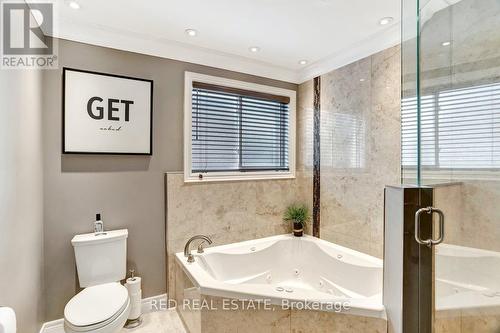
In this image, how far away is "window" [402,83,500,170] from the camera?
1.37 meters

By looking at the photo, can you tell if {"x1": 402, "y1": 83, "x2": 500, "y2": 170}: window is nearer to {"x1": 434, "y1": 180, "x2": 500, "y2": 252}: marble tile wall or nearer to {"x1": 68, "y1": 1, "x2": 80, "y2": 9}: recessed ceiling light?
{"x1": 434, "y1": 180, "x2": 500, "y2": 252}: marble tile wall

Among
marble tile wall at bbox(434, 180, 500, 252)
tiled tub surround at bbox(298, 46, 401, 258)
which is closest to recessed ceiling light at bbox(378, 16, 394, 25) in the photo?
tiled tub surround at bbox(298, 46, 401, 258)

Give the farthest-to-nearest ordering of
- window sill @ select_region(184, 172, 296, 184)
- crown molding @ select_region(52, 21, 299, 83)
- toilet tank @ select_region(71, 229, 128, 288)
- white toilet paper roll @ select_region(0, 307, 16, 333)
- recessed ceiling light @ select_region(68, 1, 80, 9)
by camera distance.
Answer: window sill @ select_region(184, 172, 296, 184)
crown molding @ select_region(52, 21, 299, 83)
toilet tank @ select_region(71, 229, 128, 288)
recessed ceiling light @ select_region(68, 1, 80, 9)
white toilet paper roll @ select_region(0, 307, 16, 333)

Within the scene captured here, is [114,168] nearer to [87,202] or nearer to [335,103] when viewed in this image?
[87,202]

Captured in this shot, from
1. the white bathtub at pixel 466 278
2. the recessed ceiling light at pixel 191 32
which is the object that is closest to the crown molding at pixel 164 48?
the recessed ceiling light at pixel 191 32

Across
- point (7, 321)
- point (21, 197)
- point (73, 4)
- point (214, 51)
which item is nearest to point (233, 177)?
point (214, 51)

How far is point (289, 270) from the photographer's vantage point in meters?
2.87

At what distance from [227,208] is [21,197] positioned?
66.3 inches

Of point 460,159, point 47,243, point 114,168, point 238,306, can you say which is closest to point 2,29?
point 114,168

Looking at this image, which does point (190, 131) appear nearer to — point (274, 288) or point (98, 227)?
point (98, 227)

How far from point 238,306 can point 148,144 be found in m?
1.56

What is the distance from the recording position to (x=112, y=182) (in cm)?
226

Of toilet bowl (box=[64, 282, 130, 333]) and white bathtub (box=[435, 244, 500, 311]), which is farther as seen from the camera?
toilet bowl (box=[64, 282, 130, 333])

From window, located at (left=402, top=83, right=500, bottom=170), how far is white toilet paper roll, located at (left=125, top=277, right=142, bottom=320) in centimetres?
231
